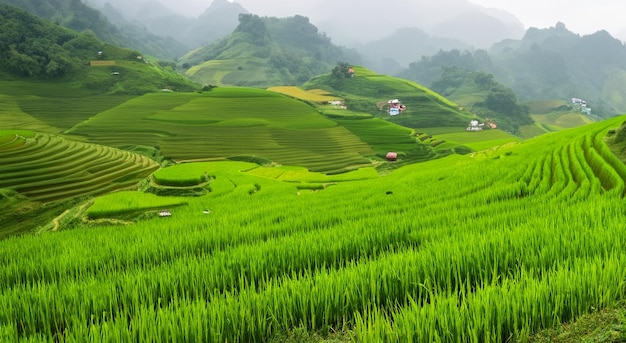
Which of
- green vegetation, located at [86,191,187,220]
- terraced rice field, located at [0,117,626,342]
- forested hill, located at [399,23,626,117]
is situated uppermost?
forested hill, located at [399,23,626,117]

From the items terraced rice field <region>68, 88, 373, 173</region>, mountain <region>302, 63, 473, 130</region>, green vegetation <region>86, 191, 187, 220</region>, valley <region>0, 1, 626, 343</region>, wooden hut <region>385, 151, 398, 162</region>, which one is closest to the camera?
valley <region>0, 1, 626, 343</region>

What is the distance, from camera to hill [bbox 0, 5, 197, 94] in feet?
147

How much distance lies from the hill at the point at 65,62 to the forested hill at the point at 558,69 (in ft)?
425

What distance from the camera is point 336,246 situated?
17.6 ft

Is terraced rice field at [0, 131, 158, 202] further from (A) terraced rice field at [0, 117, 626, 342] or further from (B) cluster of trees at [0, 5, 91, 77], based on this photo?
(B) cluster of trees at [0, 5, 91, 77]

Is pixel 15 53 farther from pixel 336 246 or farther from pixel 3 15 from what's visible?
pixel 336 246

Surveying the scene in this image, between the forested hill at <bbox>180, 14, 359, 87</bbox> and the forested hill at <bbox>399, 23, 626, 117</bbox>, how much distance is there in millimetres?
51079

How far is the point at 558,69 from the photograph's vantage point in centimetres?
16512

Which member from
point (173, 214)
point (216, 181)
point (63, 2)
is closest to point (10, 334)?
point (173, 214)

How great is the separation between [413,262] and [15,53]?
58.8 metres

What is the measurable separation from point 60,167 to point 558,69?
201 meters

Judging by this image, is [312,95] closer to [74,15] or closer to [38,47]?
[38,47]

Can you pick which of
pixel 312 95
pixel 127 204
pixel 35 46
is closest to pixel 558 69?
pixel 312 95

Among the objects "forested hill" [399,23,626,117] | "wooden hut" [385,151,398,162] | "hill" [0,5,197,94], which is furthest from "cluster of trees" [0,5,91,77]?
"forested hill" [399,23,626,117]
